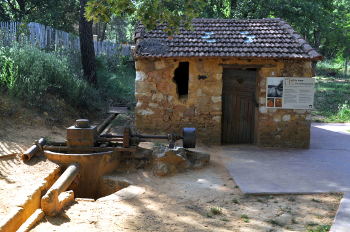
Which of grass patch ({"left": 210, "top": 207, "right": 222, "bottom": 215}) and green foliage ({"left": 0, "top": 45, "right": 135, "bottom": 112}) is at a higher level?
green foliage ({"left": 0, "top": 45, "right": 135, "bottom": 112})

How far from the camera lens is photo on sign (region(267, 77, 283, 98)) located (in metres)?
10.2

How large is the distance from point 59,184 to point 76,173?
855 millimetres

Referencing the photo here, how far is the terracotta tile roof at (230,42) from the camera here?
10008 mm

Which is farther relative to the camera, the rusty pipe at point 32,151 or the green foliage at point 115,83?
the green foliage at point 115,83

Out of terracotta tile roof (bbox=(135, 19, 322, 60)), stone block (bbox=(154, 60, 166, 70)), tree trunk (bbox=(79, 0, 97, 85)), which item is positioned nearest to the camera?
terracotta tile roof (bbox=(135, 19, 322, 60))

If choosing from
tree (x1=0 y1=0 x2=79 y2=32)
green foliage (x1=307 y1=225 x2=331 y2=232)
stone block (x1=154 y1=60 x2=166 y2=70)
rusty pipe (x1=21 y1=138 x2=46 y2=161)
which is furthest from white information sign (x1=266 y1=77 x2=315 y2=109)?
tree (x1=0 y1=0 x2=79 y2=32)

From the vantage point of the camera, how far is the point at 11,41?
13.3 metres

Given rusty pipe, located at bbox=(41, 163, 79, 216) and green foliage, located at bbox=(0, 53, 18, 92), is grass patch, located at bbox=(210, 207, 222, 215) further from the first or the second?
green foliage, located at bbox=(0, 53, 18, 92)

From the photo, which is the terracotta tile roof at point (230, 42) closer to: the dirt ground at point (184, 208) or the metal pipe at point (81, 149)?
the metal pipe at point (81, 149)

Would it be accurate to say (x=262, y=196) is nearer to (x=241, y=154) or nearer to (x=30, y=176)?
(x=241, y=154)

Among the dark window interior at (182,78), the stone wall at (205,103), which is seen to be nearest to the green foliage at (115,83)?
the dark window interior at (182,78)

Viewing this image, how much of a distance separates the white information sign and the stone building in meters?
0.03

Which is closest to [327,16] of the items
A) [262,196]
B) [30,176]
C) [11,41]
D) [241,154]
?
[241,154]

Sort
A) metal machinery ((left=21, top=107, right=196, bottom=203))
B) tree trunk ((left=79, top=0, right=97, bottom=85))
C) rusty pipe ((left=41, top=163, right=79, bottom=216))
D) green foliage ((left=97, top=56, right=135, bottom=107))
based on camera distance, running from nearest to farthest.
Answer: rusty pipe ((left=41, top=163, right=79, bottom=216)), metal machinery ((left=21, top=107, right=196, bottom=203)), tree trunk ((left=79, top=0, right=97, bottom=85)), green foliage ((left=97, top=56, right=135, bottom=107))
